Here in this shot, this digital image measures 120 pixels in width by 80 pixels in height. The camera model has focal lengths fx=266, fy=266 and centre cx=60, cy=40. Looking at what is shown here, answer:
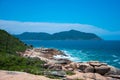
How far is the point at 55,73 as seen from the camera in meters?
25.5

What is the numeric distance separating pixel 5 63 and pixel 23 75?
6.80 metres

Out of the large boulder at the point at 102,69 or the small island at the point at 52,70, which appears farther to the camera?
the large boulder at the point at 102,69

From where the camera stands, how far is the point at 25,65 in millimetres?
29562

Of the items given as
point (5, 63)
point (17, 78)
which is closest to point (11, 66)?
point (5, 63)

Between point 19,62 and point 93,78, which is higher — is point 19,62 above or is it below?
above

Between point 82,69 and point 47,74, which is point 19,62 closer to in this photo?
point 47,74

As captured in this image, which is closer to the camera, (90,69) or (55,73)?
(55,73)

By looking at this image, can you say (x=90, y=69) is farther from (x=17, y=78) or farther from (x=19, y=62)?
(x=17, y=78)

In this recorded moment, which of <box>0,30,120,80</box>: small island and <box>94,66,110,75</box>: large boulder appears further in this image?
<box>94,66,110,75</box>: large boulder

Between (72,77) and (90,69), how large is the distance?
853 cm

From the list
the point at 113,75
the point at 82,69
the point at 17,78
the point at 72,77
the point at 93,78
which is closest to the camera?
the point at 17,78

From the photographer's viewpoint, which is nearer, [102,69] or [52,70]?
[52,70]

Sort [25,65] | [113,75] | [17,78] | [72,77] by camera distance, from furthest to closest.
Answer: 1. [113,75]
2. [25,65]
3. [72,77]
4. [17,78]

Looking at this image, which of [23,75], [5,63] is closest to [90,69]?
[5,63]
